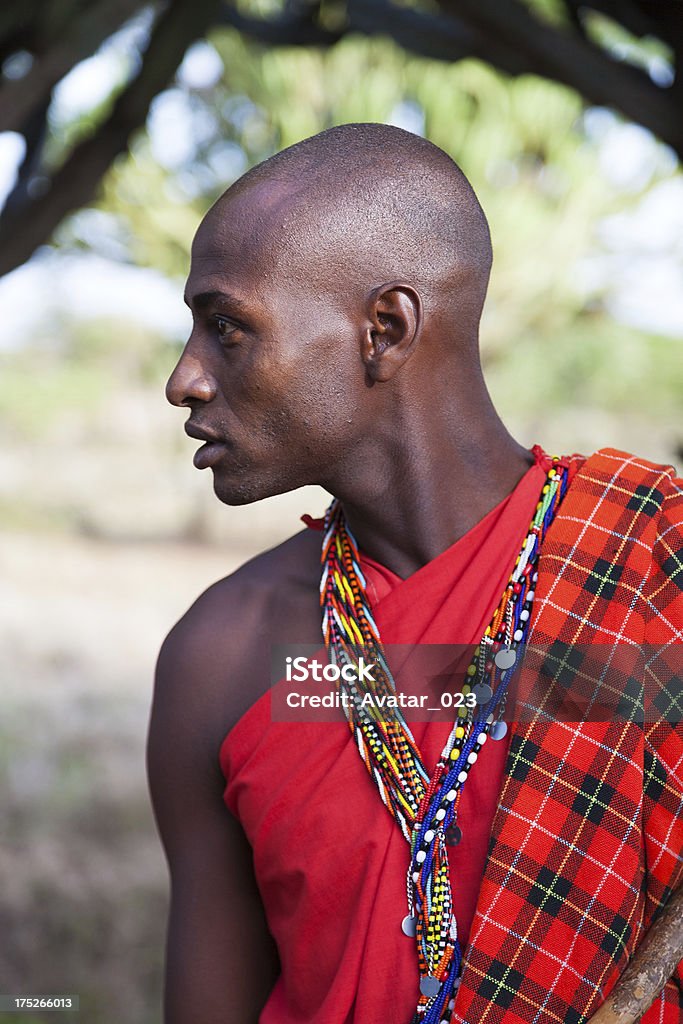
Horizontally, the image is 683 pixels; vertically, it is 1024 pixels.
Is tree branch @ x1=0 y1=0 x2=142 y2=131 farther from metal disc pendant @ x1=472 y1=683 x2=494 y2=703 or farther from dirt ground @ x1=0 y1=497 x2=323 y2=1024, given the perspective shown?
dirt ground @ x1=0 y1=497 x2=323 y2=1024

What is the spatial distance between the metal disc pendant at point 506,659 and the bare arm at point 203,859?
0.40m

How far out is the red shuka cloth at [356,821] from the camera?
139 cm

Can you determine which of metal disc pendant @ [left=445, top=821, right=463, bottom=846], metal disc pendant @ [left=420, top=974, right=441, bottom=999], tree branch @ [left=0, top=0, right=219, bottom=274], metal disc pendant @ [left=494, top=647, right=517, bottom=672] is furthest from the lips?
tree branch @ [left=0, top=0, right=219, bottom=274]

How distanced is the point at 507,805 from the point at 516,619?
0.77ft

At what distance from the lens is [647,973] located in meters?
1.24

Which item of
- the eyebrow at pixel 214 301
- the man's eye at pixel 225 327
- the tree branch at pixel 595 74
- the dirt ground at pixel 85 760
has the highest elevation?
the tree branch at pixel 595 74

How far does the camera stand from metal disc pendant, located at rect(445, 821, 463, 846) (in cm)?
139

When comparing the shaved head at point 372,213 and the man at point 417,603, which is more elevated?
the shaved head at point 372,213

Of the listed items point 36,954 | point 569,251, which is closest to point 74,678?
→ point 36,954

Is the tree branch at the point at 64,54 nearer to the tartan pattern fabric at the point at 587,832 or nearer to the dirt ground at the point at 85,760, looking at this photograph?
the tartan pattern fabric at the point at 587,832

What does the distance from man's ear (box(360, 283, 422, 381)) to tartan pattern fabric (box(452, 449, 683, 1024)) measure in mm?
355

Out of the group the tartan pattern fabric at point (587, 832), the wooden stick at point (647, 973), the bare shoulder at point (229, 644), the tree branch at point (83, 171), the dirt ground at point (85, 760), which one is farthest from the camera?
the dirt ground at point (85, 760)

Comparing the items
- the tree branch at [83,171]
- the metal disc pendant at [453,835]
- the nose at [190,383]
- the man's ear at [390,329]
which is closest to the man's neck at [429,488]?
the man's ear at [390,329]
